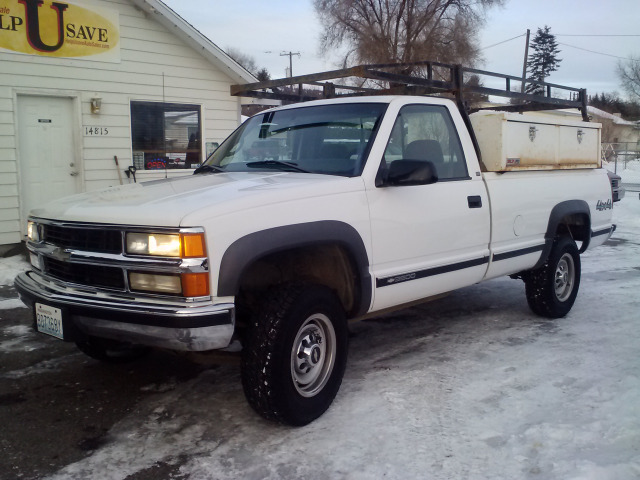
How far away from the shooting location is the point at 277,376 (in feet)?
10.8

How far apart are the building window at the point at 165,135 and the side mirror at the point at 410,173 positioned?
23.3 feet

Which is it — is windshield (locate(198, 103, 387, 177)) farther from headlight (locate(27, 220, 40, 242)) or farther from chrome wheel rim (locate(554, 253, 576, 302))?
chrome wheel rim (locate(554, 253, 576, 302))

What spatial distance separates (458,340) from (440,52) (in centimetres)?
2424

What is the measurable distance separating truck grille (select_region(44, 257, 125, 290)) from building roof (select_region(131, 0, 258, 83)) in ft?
23.5

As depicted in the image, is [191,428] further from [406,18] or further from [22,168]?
[406,18]

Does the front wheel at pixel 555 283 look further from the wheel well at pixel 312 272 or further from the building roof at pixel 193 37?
the building roof at pixel 193 37

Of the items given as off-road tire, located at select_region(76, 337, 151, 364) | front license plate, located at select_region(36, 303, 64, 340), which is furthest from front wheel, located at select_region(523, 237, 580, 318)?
front license plate, located at select_region(36, 303, 64, 340)

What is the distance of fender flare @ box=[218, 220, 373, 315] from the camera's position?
10.2 feet

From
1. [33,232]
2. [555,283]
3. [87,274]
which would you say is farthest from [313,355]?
[555,283]

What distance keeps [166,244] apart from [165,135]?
7.77m

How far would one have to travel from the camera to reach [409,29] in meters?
27.3

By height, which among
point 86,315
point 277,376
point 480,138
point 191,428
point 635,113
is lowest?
point 191,428

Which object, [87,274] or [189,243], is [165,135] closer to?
[87,274]

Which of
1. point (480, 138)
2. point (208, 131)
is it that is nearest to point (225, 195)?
point (480, 138)
